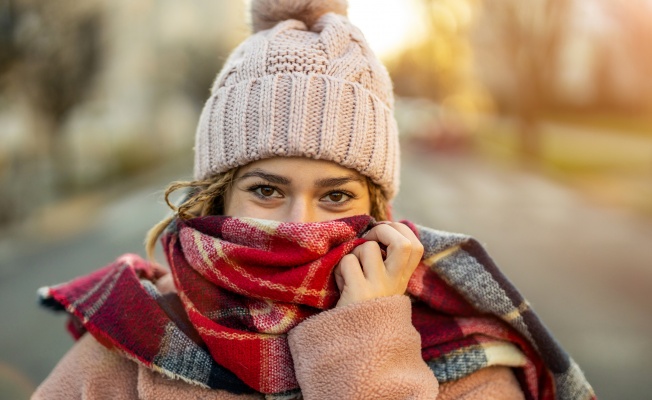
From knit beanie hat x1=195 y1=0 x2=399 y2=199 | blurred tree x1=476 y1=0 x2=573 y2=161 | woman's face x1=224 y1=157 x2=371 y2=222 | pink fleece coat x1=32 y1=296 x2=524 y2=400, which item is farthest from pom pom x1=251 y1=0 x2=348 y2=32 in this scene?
blurred tree x1=476 y1=0 x2=573 y2=161

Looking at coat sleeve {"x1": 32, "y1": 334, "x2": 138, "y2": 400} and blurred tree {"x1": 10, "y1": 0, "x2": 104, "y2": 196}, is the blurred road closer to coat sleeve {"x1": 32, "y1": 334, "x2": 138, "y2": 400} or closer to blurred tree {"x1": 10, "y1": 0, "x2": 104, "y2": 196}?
coat sleeve {"x1": 32, "y1": 334, "x2": 138, "y2": 400}

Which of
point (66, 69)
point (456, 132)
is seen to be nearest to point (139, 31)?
point (66, 69)

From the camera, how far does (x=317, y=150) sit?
74.9 inches

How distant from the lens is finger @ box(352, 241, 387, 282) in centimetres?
175

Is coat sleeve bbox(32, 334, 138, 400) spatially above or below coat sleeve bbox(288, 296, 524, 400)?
below

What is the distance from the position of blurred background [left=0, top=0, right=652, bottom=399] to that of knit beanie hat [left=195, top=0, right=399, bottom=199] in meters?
0.40

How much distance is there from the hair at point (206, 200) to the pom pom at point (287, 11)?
636mm

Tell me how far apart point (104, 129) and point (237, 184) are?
1643 cm

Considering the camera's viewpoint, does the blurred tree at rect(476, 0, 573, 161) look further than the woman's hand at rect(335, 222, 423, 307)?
Yes

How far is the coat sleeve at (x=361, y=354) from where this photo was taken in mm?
1589

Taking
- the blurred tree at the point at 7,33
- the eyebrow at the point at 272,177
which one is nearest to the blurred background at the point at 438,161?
the blurred tree at the point at 7,33

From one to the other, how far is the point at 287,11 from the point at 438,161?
21303 mm

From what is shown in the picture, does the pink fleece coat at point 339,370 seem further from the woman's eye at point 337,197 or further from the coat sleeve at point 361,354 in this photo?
the woman's eye at point 337,197

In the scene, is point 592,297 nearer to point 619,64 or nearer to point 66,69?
point 66,69
